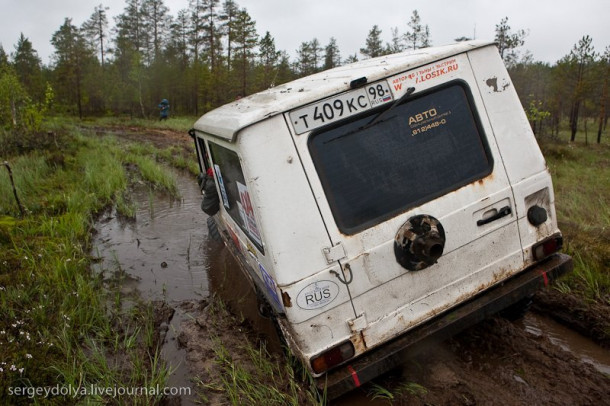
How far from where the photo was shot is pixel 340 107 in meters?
2.54

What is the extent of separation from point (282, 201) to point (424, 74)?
121 cm

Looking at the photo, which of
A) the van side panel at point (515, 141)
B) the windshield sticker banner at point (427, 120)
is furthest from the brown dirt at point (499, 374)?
the windshield sticker banner at point (427, 120)

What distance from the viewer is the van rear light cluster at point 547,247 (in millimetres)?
2992

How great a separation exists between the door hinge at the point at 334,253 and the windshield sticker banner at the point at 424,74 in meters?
1.02

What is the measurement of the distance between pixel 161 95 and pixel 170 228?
3931 centimetres

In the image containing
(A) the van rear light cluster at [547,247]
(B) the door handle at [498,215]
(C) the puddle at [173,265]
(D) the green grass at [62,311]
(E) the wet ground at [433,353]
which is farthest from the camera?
(C) the puddle at [173,265]

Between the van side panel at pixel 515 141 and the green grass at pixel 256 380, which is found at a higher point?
the van side panel at pixel 515 141

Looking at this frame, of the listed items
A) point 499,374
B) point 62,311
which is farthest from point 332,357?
point 62,311

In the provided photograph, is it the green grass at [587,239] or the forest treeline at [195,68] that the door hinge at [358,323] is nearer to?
the green grass at [587,239]

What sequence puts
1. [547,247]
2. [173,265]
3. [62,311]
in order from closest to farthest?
1. [547,247]
2. [62,311]
3. [173,265]

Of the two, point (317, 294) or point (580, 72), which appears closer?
point (317, 294)

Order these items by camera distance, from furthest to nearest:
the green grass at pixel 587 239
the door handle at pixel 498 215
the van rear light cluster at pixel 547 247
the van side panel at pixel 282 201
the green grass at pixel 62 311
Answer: the green grass at pixel 587 239 < the green grass at pixel 62 311 < the van rear light cluster at pixel 547 247 < the door handle at pixel 498 215 < the van side panel at pixel 282 201

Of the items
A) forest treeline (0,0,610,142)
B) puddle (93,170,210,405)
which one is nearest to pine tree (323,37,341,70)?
forest treeline (0,0,610,142)

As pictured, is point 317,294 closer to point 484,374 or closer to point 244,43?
point 484,374
